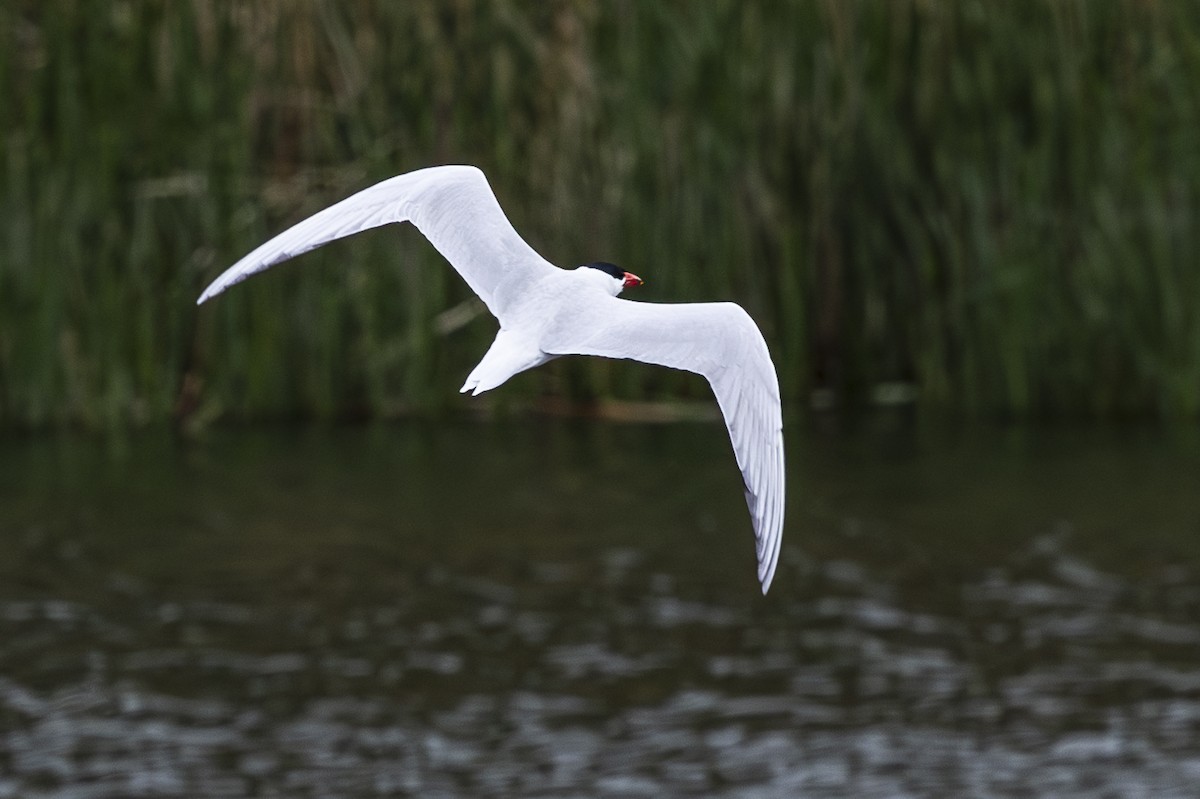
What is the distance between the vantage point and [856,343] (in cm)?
1510

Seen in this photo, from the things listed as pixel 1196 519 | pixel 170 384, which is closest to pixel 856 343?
pixel 1196 519

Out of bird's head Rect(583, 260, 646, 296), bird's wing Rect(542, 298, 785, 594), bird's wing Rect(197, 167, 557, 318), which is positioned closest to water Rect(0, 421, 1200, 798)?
bird's head Rect(583, 260, 646, 296)

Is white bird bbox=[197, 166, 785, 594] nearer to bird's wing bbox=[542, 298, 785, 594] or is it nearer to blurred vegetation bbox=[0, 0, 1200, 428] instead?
bird's wing bbox=[542, 298, 785, 594]

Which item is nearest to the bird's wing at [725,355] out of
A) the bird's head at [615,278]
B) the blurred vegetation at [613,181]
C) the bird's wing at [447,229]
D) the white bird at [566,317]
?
the white bird at [566,317]

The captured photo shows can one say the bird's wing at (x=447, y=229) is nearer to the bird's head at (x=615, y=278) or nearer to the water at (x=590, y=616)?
the bird's head at (x=615, y=278)

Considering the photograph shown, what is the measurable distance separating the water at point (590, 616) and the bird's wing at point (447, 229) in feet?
14.3

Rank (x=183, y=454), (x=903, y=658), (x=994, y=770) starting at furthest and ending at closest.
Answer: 1. (x=183, y=454)
2. (x=903, y=658)
3. (x=994, y=770)

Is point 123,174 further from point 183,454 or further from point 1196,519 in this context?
point 1196,519

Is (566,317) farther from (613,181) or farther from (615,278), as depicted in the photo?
(613,181)

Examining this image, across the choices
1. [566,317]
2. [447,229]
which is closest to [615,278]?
[447,229]

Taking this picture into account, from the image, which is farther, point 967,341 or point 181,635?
point 967,341

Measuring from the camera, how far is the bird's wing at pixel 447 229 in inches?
231

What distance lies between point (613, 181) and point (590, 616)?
9.45 ft

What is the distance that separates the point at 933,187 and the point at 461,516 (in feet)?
12.5
